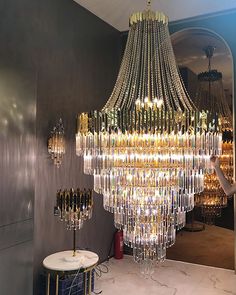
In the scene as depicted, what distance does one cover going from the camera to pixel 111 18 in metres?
4.52

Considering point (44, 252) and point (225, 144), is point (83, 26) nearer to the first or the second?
point (225, 144)

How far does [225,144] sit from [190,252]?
162 cm

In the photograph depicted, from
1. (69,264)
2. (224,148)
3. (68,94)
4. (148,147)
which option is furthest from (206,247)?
(148,147)

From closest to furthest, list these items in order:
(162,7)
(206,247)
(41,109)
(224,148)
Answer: (41,109) < (162,7) < (224,148) < (206,247)

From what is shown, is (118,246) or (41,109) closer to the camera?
(41,109)

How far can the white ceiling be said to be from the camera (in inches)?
158

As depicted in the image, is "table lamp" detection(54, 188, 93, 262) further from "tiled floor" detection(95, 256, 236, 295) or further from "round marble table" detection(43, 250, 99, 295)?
"tiled floor" detection(95, 256, 236, 295)

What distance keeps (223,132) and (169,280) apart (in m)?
1.95

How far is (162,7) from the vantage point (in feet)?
13.5

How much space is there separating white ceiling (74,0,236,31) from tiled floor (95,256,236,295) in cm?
326

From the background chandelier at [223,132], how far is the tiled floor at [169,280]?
759 millimetres

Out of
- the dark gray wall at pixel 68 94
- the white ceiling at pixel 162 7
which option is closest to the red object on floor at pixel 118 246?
the dark gray wall at pixel 68 94

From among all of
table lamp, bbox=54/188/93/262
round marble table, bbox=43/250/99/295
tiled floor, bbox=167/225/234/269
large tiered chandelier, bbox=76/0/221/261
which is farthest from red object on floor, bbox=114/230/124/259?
large tiered chandelier, bbox=76/0/221/261

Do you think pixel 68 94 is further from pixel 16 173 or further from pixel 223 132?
pixel 223 132
